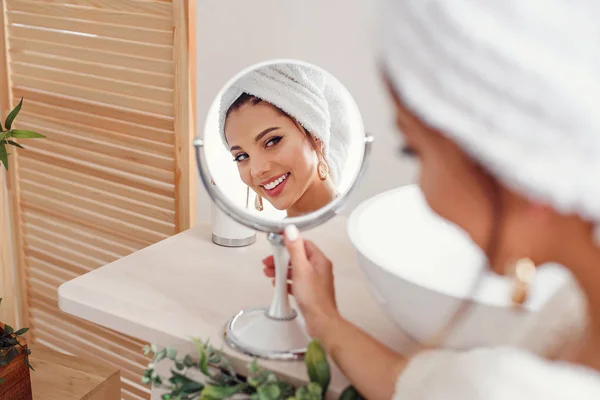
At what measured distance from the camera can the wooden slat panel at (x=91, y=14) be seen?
4.85 feet

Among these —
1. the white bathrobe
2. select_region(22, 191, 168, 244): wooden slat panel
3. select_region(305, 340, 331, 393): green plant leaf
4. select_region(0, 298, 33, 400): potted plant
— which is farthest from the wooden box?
the white bathrobe

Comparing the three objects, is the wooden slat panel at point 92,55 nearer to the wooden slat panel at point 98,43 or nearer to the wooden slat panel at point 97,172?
the wooden slat panel at point 98,43

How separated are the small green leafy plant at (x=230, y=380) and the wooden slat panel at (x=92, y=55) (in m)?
0.90

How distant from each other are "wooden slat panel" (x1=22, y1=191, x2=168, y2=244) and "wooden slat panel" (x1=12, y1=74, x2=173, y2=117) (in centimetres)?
31

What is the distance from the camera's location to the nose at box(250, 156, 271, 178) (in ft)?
2.71

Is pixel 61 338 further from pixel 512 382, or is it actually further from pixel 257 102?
pixel 512 382

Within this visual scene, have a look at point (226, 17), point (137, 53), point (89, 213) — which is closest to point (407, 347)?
point (226, 17)

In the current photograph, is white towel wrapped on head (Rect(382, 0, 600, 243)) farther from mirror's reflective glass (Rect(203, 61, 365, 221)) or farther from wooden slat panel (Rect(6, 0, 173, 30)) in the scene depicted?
wooden slat panel (Rect(6, 0, 173, 30))

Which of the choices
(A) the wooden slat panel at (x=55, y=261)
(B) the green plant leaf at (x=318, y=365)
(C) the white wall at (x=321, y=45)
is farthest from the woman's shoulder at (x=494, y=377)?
(A) the wooden slat panel at (x=55, y=261)

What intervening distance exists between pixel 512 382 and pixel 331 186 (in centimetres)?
38

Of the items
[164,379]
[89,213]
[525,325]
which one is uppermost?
[525,325]

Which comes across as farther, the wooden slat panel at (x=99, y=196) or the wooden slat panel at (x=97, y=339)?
the wooden slat panel at (x=97, y=339)

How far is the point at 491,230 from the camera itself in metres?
0.47

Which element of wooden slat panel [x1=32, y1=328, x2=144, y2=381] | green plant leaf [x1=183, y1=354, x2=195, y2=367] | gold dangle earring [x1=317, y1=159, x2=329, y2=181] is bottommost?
wooden slat panel [x1=32, y1=328, x2=144, y2=381]
